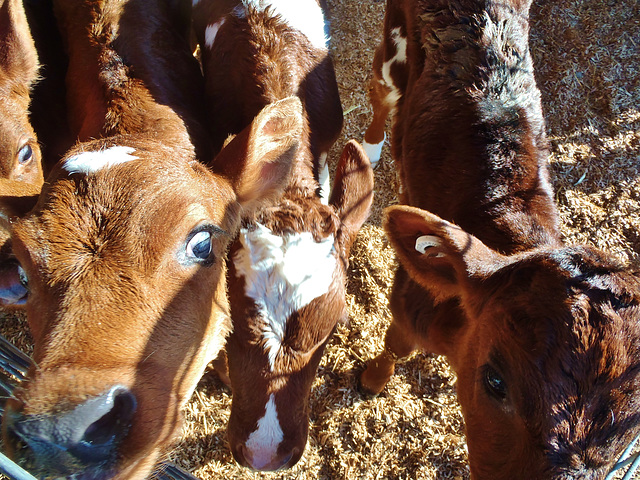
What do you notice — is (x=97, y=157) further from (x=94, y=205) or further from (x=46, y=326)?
(x=46, y=326)

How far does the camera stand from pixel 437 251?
2.26m

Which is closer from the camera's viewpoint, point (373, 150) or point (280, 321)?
point (280, 321)

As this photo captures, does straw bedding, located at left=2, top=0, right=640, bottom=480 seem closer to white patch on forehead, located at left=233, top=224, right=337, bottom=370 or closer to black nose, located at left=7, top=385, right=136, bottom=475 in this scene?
white patch on forehead, located at left=233, top=224, right=337, bottom=370

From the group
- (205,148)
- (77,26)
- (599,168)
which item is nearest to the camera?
(205,148)

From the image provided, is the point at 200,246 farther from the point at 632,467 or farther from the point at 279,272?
the point at 632,467

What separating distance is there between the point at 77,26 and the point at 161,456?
333cm

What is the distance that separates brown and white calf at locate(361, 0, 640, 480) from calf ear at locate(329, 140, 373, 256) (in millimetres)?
476

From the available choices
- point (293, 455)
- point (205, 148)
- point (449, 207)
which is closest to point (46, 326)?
point (293, 455)

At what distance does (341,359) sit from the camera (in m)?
3.94

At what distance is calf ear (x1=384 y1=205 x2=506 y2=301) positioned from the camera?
2104mm

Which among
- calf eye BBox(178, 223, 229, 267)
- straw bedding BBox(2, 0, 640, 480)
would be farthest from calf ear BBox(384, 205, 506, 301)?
straw bedding BBox(2, 0, 640, 480)

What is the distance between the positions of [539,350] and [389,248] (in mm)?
2670

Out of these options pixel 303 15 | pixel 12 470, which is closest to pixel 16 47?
pixel 303 15

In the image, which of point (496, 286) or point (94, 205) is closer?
point (94, 205)
